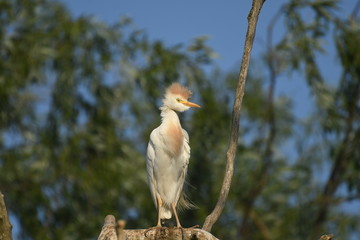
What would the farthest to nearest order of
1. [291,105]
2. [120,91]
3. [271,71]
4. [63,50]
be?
[291,105] < [120,91] < [63,50] < [271,71]

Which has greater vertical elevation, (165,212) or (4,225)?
(165,212)

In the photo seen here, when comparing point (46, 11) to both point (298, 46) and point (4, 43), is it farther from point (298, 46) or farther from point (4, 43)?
point (298, 46)

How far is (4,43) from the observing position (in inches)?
342

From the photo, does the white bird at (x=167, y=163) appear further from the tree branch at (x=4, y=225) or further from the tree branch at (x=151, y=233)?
the tree branch at (x=4, y=225)

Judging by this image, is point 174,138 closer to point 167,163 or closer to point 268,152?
point 167,163

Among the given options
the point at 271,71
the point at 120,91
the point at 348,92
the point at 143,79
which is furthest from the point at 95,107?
the point at 348,92

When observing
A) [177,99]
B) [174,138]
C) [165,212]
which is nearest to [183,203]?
[165,212]

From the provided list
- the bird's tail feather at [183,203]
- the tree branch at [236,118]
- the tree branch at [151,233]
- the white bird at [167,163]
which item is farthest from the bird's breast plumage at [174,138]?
the tree branch at [151,233]

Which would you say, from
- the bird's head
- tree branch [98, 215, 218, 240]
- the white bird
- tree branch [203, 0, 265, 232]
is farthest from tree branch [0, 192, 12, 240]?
the bird's head

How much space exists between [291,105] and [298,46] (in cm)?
212

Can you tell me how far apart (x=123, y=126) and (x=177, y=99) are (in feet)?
16.3

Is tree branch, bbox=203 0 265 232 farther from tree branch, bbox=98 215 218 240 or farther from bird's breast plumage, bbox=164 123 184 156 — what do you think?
bird's breast plumage, bbox=164 123 184 156

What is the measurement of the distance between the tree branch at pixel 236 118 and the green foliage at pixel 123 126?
14.4ft

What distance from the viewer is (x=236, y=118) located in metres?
3.62
